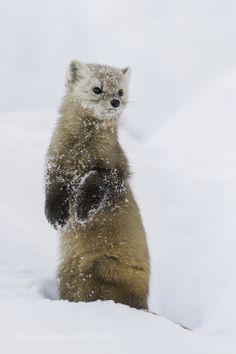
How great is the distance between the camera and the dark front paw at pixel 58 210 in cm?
377

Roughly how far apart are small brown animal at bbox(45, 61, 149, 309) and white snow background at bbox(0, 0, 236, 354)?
0.28m

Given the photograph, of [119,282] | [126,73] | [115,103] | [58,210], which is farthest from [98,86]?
[119,282]

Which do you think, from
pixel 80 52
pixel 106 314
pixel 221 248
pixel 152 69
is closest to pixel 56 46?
pixel 80 52

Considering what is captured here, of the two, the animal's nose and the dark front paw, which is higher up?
the animal's nose

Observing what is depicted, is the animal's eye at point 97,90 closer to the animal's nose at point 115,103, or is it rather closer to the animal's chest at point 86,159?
the animal's nose at point 115,103

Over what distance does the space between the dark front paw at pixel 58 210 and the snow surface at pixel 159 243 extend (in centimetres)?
35

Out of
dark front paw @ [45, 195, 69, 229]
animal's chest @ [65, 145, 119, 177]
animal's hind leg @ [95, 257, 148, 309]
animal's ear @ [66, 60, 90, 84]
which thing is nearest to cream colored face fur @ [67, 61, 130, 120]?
animal's ear @ [66, 60, 90, 84]

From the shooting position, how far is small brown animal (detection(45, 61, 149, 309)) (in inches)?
145

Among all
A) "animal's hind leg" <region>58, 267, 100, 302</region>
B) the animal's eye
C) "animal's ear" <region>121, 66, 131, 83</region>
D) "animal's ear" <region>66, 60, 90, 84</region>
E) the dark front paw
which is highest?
"animal's ear" <region>121, 66, 131, 83</region>

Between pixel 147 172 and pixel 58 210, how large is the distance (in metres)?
3.55

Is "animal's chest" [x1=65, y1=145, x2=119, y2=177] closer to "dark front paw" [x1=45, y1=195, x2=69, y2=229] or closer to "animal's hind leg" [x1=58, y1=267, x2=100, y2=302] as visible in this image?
"dark front paw" [x1=45, y1=195, x2=69, y2=229]

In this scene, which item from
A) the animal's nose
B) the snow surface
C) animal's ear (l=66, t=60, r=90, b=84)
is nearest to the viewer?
the snow surface

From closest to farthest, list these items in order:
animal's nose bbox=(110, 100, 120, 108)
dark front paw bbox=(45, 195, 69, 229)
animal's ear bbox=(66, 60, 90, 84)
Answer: dark front paw bbox=(45, 195, 69, 229)
animal's nose bbox=(110, 100, 120, 108)
animal's ear bbox=(66, 60, 90, 84)

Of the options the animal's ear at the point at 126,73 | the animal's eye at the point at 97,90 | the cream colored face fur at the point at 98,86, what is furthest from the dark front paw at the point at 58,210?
the animal's ear at the point at 126,73
